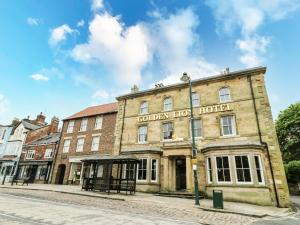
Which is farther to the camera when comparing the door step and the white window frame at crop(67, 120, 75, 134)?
the white window frame at crop(67, 120, 75, 134)

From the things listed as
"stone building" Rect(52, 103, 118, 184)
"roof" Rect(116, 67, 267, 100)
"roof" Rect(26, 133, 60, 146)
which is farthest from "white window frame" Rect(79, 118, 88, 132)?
"roof" Rect(116, 67, 267, 100)

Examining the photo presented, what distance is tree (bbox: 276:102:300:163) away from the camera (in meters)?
30.8

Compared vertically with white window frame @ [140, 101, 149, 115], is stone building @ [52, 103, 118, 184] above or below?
below

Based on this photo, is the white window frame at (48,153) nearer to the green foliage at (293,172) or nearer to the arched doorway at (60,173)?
the arched doorway at (60,173)

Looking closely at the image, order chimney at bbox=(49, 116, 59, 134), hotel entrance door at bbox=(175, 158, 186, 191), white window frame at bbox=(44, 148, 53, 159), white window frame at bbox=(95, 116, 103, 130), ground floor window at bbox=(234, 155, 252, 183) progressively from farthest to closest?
chimney at bbox=(49, 116, 59, 134) → white window frame at bbox=(44, 148, 53, 159) → white window frame at bbox=(95, 116, 103, 130) → hotel entrance door at bbox=(175, 158, 186, 191) → ground floor window at bbox=(234, 155, 252, 183)

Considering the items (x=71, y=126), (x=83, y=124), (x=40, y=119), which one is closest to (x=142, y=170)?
(x=83, y=124)

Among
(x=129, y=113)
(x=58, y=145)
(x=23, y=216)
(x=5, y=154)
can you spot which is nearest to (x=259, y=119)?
(x=129, y=113)

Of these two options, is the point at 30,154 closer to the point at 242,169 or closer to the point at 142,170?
the point at 142,170

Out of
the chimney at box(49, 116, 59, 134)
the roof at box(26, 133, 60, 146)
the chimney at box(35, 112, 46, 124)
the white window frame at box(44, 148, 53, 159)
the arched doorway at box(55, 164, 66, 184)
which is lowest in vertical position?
the arched doorway at box(55, 164, 66, 184)

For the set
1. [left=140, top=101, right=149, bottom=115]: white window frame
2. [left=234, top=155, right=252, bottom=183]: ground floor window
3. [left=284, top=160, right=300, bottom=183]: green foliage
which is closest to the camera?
[left=234, top=155, right=252, bottom=183]: ground floor window

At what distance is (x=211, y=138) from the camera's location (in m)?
17.1

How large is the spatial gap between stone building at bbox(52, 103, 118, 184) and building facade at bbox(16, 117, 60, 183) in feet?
5.41

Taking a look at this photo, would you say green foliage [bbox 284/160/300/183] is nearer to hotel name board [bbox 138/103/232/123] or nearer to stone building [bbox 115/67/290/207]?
stone building [bbox 115/67/290/207]

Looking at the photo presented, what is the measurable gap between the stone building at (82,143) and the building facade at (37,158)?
1.65 metres
